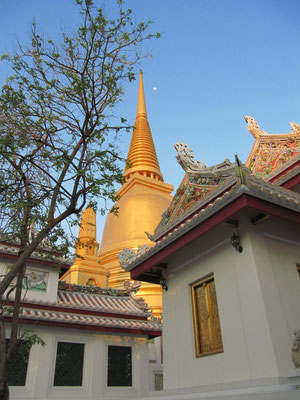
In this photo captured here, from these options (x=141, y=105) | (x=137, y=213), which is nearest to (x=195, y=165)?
(x=137, y=213)

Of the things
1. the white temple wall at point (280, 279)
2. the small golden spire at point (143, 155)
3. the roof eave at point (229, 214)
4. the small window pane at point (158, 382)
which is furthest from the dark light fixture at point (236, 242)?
the small golden spire at point (143, 155)

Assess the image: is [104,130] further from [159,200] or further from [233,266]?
[159,200]

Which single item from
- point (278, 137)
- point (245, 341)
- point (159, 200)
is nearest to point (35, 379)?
point (245, 341)

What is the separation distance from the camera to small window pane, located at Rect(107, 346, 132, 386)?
1091 cm

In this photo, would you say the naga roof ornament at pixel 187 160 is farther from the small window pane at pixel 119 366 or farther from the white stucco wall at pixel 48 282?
the small window pane at pixel 119 366

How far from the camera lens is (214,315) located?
619 centimetres

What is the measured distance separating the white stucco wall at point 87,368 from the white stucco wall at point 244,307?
173 inches

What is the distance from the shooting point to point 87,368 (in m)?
10.5

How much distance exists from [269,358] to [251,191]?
2.25 metres

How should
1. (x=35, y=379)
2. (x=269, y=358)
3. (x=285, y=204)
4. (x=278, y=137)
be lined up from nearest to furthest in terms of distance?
(x=269, y=358) → (x=285, y=204) → (x=35, y=379) → (x=278, y=137)

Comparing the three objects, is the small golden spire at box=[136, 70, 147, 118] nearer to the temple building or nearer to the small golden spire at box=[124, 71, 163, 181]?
the small golden spire at box=[124, 71, 163, 181]

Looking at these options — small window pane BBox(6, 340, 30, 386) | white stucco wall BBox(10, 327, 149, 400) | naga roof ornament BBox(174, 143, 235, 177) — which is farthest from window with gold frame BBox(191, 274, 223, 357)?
white stucco wall BBox(10, 327, 149, 400)

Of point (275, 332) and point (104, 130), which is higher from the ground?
point (104, 130)

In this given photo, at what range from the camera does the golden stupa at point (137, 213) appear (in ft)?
79.5
